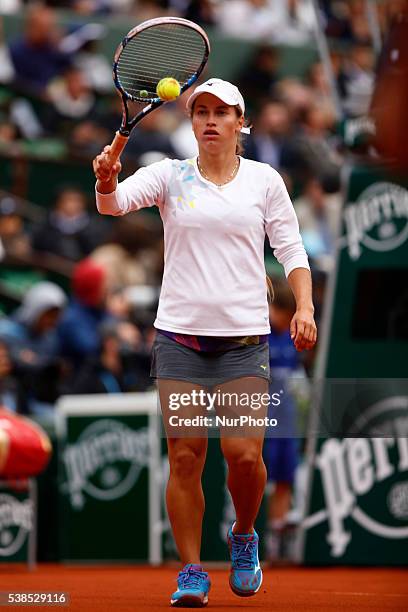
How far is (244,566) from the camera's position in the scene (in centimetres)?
493

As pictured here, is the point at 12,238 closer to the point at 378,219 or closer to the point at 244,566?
the point at 378,219

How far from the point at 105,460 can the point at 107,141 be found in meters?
6.14

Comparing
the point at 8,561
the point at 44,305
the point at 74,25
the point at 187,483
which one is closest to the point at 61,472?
the point at 8,561

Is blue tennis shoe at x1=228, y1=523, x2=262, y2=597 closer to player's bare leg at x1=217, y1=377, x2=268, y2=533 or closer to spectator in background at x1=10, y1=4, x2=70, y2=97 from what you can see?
player's bare leg at x1=217, y1=377, x2=268, y2=533

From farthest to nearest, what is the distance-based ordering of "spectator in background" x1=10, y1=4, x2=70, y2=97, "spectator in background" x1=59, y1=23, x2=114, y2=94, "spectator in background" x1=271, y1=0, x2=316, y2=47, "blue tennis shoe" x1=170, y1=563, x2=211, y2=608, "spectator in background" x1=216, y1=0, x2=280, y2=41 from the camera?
"spectator in background" x1=271, y1=0, x2=316, y2=47 → "spectator in background" x1=216, y1=0, x2=280, y2=41 → "spectator in background" x1=59, y1=23, x2=114, y2=94 → "spectator in background" x1=10, y1=4, x2=70, y2=97 → "blue tennis shoe" x1=170, y1=563, x2=211, y2=608

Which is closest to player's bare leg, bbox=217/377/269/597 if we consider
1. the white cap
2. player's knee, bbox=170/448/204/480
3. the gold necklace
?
player's knee, bbox=170/448/204/480

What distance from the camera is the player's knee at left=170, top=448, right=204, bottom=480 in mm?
4824

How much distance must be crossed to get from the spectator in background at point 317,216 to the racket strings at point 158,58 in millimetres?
8843

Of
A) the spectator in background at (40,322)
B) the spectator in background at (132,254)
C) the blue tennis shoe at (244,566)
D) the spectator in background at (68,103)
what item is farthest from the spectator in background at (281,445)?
the spectator in background at (68,103)

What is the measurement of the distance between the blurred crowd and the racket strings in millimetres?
3247

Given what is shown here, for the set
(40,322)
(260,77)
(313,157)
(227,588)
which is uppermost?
(260,77)

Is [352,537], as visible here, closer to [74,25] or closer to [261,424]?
[261,424]

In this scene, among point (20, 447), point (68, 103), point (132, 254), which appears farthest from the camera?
point (68, 103)

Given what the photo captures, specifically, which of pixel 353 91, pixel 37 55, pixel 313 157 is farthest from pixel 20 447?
pixel 37 55
